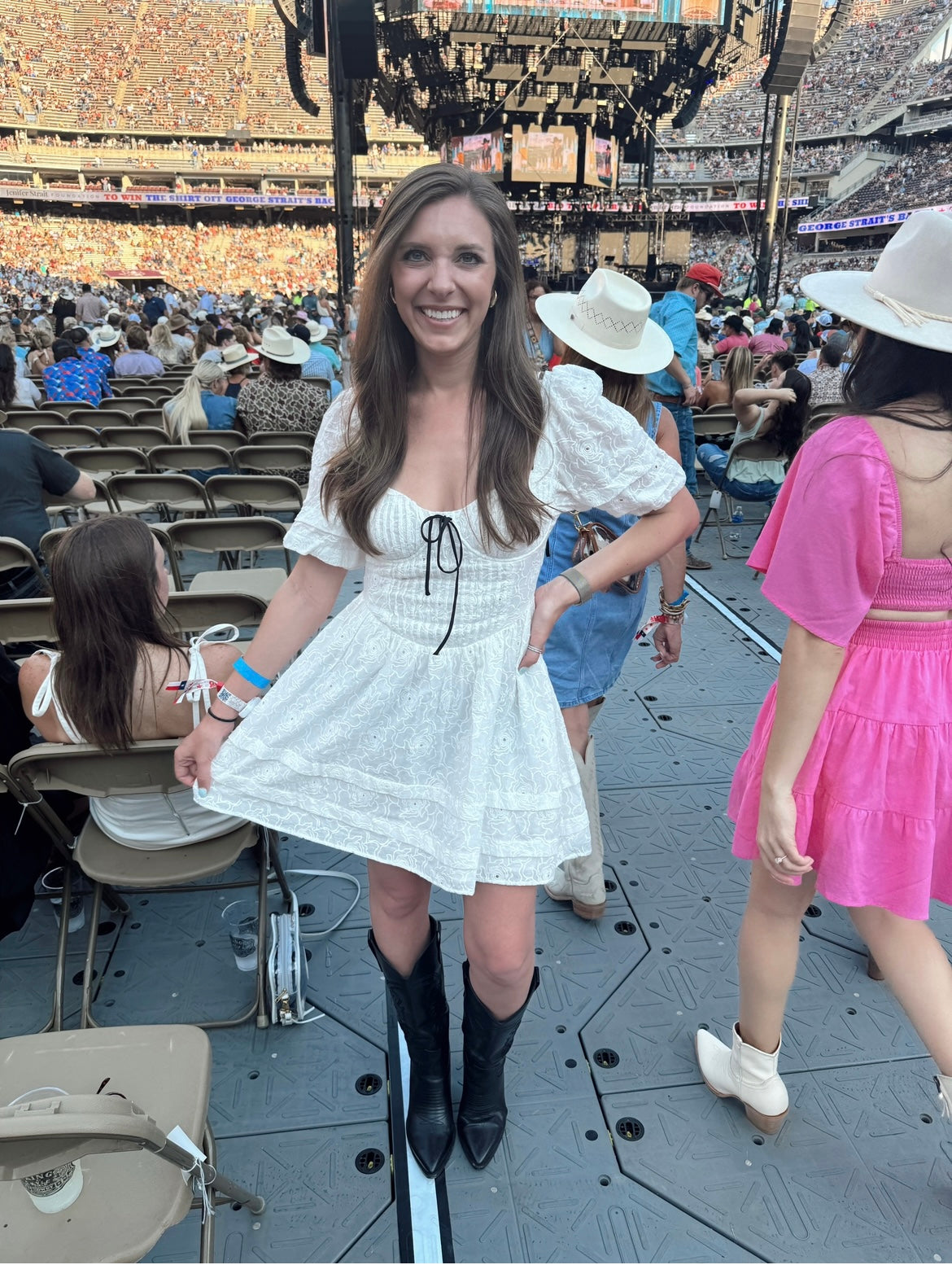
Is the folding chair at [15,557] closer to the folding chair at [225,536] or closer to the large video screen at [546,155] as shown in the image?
the folding chair at [225,536]

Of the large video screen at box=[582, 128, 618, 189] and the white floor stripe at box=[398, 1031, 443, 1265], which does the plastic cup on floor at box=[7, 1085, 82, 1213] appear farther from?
the large video screen at box=[582, 128, 618, 189]

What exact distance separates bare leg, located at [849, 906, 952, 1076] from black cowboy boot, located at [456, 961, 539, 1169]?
2.15 ft

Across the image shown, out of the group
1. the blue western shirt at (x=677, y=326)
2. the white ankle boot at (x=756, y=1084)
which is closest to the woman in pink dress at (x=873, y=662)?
the white ankle boot at (x=756, y=1084)

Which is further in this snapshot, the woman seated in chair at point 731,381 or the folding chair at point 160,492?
the woman seated in chair at point 731,381

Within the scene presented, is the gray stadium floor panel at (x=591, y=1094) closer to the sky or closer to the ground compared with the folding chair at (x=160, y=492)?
closer to the ground

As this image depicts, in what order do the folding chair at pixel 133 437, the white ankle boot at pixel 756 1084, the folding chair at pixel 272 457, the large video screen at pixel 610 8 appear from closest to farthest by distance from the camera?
the white ankle boot at pixel 756 1084 < the folding chair at pixel 272 457 < the folding chair at pixel 133 437 < the large video screen at pixel 610 8

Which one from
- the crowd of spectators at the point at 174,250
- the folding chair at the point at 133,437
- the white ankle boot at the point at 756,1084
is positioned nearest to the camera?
the white ankle boot at the point at 756,1084

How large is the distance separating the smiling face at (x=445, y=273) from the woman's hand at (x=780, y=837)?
0.92 meters

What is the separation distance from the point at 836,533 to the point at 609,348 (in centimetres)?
94

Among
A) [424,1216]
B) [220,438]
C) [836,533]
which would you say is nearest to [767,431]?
[220,438]

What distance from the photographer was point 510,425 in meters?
1.26

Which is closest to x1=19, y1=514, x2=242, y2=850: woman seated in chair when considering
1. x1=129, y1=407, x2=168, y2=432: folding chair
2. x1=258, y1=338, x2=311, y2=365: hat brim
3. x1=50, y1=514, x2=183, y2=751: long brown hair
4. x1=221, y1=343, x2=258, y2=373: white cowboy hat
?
x1=50, y1=514, x2=183, y2=751: long brown hair

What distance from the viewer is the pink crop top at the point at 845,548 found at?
1.13 metres

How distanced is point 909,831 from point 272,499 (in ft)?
12.7
